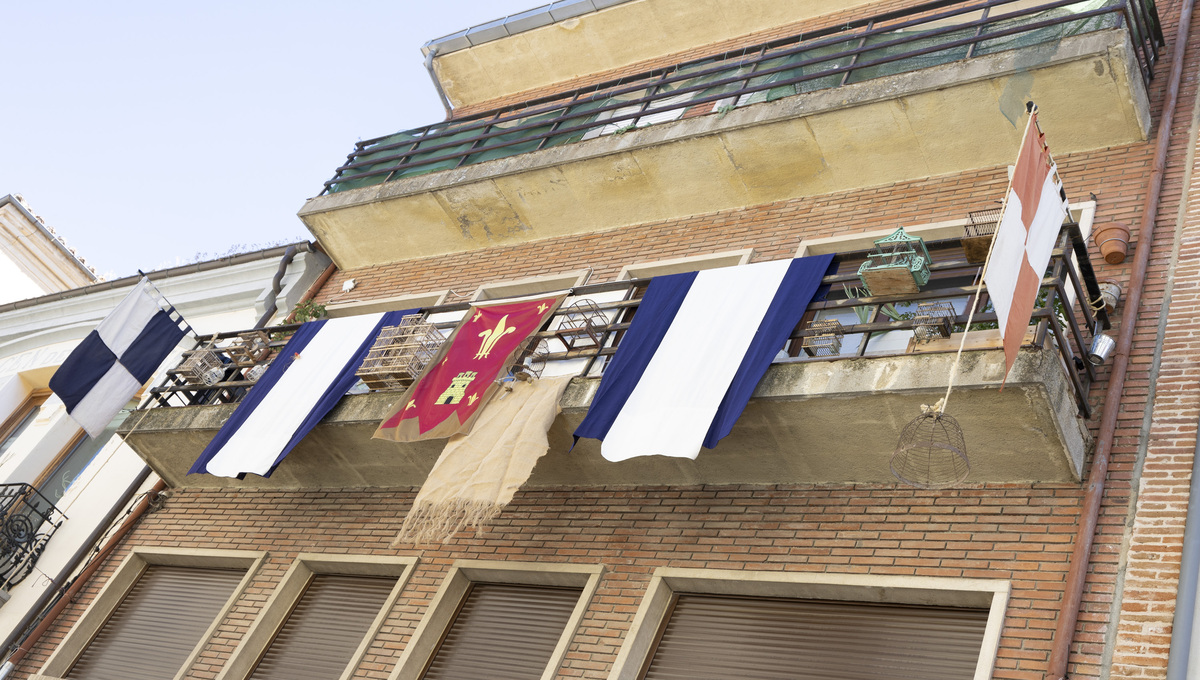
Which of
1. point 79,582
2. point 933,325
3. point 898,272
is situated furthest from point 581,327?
point 79,582

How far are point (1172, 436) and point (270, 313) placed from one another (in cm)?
1174

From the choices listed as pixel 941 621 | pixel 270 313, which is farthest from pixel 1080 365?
pixel 270 313

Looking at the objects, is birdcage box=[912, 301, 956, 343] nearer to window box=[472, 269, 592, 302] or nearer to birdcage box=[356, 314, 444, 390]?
birdcage box=[356, 314, 444, 390]

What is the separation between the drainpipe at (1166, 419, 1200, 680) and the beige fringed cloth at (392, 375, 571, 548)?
4.73 m

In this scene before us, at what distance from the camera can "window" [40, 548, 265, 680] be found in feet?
36.7

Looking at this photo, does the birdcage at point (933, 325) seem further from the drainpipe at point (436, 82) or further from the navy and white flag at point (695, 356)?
the drainpipe at point (436, 82)

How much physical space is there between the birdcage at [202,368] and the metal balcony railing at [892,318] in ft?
0.09

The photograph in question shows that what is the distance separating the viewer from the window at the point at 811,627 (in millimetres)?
7344

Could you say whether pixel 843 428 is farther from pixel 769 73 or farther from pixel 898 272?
pixel 769 73

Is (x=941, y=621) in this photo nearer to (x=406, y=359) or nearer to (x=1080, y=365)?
(x=1080, y=365)

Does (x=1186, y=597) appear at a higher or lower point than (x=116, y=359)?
lower

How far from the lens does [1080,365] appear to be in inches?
315

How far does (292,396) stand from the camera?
36.3 ft

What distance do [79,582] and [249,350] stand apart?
3450 millimetres
